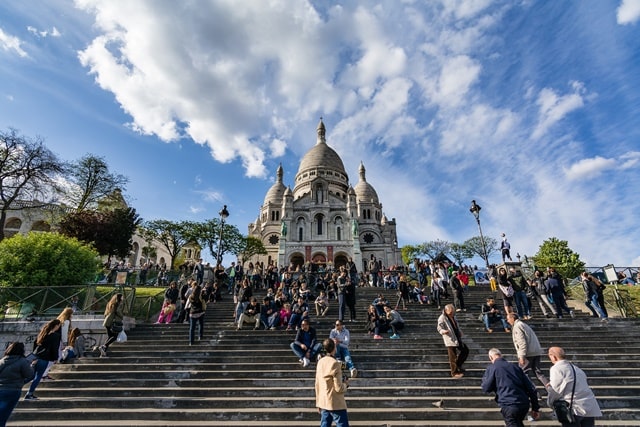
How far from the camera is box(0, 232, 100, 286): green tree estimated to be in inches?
474

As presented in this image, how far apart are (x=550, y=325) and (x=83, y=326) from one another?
45.4 feet

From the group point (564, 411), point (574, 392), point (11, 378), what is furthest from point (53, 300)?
point (574, 392)

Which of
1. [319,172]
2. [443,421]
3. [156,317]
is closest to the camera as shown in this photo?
[443,421]

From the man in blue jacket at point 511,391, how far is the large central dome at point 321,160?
4825 cm

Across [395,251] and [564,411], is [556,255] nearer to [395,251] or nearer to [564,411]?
[395,251]

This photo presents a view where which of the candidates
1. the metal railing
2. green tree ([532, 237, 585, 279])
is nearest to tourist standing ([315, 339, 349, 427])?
the metal railing

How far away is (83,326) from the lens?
9.33 m

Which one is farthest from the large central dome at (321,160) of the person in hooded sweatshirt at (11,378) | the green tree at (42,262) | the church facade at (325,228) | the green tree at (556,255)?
the person in hooded sweatshirt at (11,378)

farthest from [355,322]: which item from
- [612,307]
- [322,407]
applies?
[612,307]

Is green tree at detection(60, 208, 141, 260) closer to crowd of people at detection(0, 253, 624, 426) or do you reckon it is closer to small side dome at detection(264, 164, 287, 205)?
crowd of people at detection(0, 253, 624, 426)

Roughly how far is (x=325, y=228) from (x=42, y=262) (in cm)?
2817

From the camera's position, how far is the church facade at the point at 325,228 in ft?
119

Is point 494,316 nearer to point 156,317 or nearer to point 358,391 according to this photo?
point 358,391

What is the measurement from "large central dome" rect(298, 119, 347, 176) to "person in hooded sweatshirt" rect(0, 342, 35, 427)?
4792 centimetres
